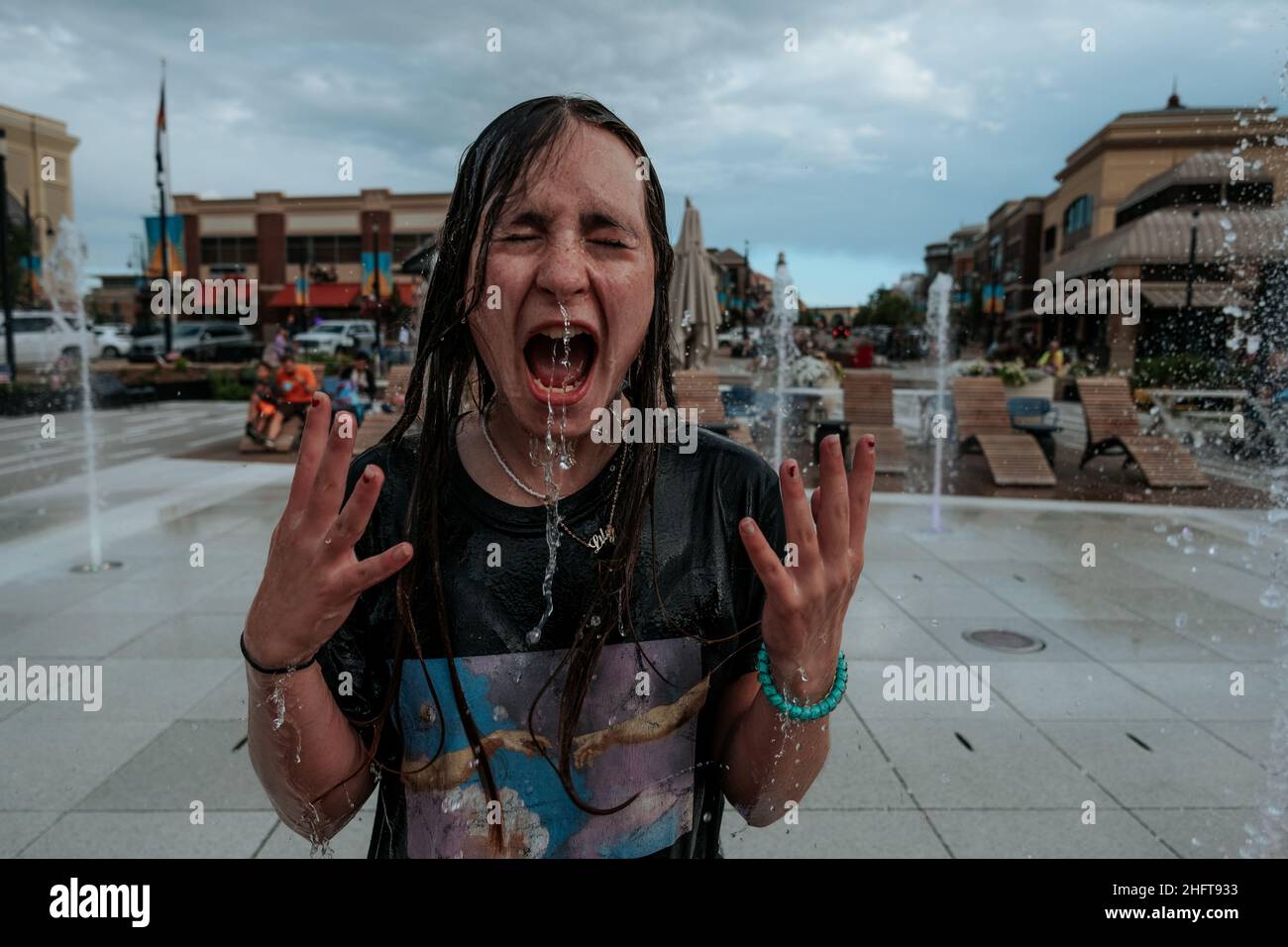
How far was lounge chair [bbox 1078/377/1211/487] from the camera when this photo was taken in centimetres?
1059

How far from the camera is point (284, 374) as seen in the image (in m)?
12.8

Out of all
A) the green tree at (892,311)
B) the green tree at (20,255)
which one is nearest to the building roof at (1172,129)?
the green tree at (892,311)

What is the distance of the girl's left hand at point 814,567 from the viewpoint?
3.56ft

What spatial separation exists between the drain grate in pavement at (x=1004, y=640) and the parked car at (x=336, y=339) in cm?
3228

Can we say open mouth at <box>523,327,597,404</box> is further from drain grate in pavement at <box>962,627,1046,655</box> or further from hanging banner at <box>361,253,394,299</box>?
hanging banner at <box>361,253,394,299</box>

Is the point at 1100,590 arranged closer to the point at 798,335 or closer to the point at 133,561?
the point at 133,561

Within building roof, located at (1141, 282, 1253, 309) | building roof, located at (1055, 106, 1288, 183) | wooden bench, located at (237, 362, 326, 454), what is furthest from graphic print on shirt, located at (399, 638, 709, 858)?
building roof, located at (1055, 106, 1288, 183)

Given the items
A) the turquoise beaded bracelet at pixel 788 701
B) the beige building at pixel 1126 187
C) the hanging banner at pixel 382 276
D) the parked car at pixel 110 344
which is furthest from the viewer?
the beige building at pixel 1126 187

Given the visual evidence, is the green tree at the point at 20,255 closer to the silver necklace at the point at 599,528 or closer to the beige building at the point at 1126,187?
the beige building at the point at 1126,187

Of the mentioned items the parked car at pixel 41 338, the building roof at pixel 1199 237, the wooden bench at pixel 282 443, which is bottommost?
the wooden bench at pixel 282 443

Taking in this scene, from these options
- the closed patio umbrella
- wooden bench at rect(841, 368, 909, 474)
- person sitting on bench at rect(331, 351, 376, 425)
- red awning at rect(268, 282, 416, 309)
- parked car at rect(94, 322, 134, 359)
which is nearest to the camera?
person sitting on bench at rect(331, 351, 376, 425)

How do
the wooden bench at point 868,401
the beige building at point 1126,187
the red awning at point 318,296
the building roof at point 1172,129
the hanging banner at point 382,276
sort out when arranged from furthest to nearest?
the red awning at point 318,296 < the building roof at point 1172,129 < the beige building at point 1126,187 < the hanging banner at point 382,276 < the wooden bench at point 868,401

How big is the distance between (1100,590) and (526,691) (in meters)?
5.98

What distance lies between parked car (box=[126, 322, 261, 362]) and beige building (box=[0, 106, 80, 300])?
1424 centimetres
